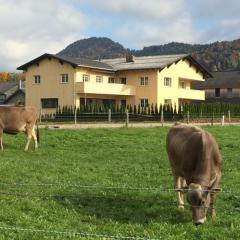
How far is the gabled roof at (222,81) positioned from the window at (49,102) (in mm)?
33218

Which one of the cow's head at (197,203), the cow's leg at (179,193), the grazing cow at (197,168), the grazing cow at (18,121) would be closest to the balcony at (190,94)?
the grazing cow at (18,121)

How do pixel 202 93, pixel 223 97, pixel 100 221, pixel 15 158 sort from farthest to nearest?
pixel 223 97 → pixel 202 93 → pixel 15 158 → pixel 100 221

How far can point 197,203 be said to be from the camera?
9.24 meters

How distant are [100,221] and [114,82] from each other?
58695mm

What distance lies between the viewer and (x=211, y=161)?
1001 centimetres

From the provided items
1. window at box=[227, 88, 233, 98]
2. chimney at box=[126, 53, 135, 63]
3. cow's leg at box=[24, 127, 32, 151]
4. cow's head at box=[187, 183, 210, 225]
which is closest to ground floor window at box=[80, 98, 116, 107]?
chimney at box=[126, 53, 135, 63]

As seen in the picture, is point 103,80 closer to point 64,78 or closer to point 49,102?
point 64,78

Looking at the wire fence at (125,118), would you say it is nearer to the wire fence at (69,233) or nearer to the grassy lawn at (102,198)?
the grassy lawn at (102,198)

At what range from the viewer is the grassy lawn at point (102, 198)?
9047 millimetres

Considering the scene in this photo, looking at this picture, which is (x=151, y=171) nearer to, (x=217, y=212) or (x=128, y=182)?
(x=128, y=182)

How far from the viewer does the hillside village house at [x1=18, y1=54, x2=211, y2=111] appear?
61562 millimetres

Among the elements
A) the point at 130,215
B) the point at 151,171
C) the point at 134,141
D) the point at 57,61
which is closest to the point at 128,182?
the point at 151,171

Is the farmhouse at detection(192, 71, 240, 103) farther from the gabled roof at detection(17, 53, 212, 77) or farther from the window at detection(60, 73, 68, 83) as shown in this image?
the window at detection(60, 73, 68, 83)

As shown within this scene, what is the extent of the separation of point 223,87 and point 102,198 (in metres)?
76.7
